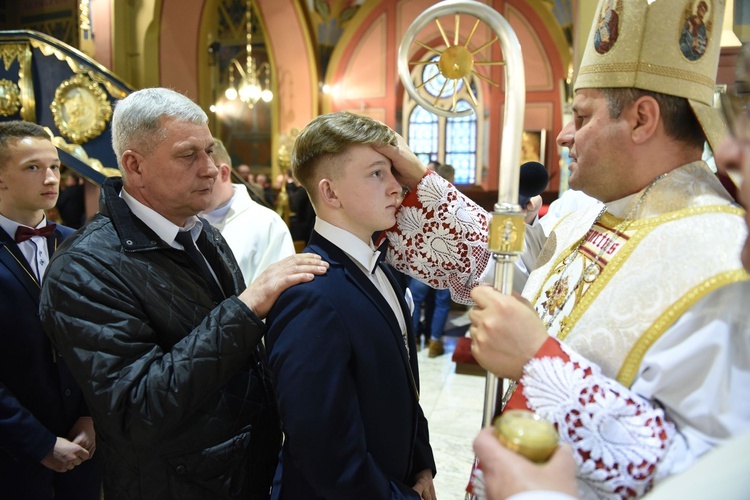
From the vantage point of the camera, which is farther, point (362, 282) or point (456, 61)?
point (362, 282)

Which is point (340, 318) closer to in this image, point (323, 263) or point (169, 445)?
point (323, 263)

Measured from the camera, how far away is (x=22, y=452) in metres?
1.77

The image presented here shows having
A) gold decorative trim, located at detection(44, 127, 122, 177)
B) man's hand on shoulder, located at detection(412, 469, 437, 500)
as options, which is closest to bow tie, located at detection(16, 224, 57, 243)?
man's hand on shoulder, located at detection(412, 469, 437, 500)

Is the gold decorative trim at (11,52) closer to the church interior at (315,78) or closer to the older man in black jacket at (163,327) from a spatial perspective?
the church interior at (315,78)

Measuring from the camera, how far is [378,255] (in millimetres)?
1392

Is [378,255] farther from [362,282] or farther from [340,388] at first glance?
[340,388]

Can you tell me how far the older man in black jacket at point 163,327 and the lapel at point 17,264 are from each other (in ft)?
2.34

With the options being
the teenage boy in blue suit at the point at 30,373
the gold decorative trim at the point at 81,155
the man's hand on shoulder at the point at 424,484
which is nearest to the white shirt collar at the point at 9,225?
the teenage boy in blue suit at the point at 30,373

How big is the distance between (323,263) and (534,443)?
68 cm

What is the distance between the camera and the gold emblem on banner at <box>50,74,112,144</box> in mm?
5203

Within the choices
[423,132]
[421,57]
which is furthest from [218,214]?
[423,132]

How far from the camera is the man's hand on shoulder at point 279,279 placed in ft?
4.00

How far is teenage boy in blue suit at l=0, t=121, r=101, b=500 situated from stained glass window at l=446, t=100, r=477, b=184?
33.8 ft

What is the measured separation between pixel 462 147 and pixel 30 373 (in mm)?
11037
